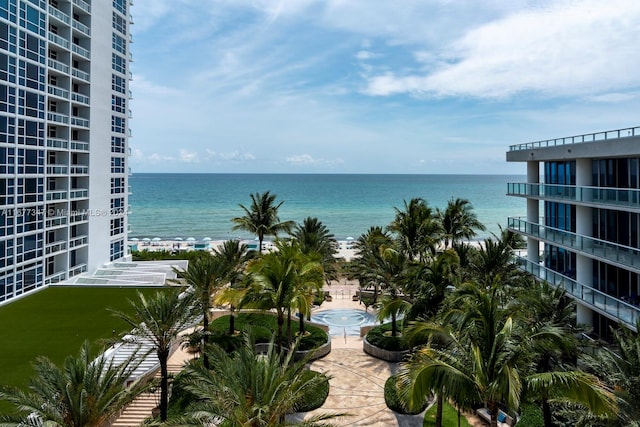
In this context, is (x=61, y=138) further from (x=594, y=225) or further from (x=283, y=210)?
(x=283, y=210)

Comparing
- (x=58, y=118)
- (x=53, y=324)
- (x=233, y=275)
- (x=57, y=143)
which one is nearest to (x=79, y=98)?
(x=58, y=118)

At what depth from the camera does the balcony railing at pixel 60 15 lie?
31.0m

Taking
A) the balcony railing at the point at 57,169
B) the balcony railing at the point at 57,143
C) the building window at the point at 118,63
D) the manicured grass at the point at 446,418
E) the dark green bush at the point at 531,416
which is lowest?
the manicured grass at the point at 446,418

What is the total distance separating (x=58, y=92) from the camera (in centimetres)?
3186

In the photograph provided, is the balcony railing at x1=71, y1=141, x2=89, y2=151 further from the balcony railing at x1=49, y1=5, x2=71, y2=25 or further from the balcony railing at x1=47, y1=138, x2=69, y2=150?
the balcony railing at x1=49, y1=5, x2=71, y2=25

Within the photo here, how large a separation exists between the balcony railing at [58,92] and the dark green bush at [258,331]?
19.6 meters

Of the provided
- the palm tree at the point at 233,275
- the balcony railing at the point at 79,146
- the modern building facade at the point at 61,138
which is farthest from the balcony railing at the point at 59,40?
the palm tree at the point at 233,275

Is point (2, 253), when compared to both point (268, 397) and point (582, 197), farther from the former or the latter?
point (582, 197)

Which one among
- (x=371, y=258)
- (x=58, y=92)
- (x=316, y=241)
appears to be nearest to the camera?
(x=371, y=258)

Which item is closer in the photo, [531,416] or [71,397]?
[71,397]

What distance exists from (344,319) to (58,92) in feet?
86.9

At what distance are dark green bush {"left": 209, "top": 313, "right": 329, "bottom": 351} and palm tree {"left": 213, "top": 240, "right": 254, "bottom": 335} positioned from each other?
1.24 metres

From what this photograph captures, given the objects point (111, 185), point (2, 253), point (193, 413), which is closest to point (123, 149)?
point (111, 185)

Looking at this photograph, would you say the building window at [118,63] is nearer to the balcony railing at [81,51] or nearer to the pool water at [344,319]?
the balcony railing at [81,51]
